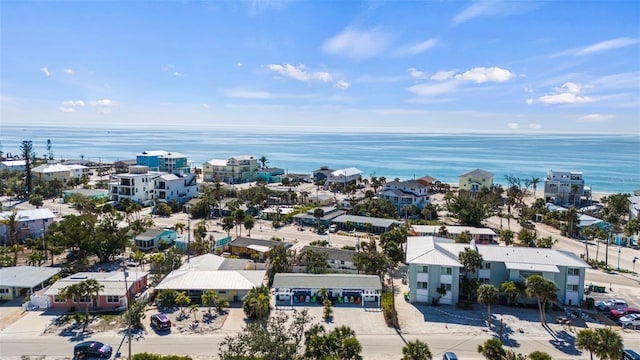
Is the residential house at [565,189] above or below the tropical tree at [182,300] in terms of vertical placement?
above

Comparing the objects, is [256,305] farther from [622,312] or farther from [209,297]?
[622,312]

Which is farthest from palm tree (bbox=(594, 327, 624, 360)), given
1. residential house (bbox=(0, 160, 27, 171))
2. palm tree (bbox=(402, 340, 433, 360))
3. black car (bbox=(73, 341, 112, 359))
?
residential house (bbox=(0, 160, 27, 171))

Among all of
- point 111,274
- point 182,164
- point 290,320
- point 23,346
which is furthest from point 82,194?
point 290,320

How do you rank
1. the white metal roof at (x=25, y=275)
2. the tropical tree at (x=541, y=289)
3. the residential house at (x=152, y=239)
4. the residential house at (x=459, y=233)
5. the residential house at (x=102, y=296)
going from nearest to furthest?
1. the tropical tree at (x=541, y=289)
2. the residential house at (x=102, y=296)
3. the white metal roof at (x=25, y=275)
4. the residential house at (x=152, y=239)
5. the residential house at (x=459, y=233)

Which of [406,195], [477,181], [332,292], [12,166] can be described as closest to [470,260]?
[332,292]

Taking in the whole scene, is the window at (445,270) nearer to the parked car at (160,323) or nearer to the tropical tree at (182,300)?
the tropical tree at (182,300)

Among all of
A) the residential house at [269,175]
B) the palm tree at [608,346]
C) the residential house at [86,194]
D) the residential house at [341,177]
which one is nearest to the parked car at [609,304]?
the palm tree at [608,346]

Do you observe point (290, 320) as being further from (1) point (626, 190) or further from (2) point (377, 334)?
(1) point (626, 190)

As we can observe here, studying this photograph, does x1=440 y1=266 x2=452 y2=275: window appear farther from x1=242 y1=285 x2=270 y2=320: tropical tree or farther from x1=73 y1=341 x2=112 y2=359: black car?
x1=73 y1=341 x2=112 y2=359: black car
